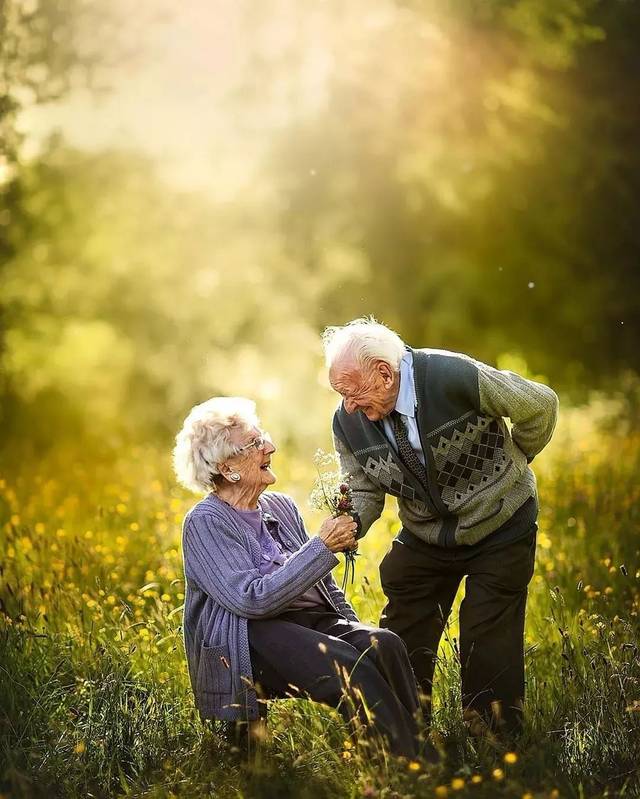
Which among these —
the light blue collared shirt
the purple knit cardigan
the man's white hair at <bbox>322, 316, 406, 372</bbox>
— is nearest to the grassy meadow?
the purple knit cardigan

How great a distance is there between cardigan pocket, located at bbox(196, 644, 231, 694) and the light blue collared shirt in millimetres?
923

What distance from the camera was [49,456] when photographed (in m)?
8.36

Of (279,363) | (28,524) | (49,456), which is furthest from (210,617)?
(279,363)

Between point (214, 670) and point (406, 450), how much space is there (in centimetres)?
98

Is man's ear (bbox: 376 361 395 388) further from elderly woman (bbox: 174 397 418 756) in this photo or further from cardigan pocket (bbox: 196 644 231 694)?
cardigan pocket (bbox: 196 644 231 694)

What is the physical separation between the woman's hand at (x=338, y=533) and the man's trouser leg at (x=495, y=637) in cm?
55

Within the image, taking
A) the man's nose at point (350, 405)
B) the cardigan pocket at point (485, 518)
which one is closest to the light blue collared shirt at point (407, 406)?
the man's nose at point (350, 405)

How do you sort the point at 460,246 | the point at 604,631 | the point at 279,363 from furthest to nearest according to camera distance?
1. the point at 460,246
2. the point at 279,363
3. the point at 604,631

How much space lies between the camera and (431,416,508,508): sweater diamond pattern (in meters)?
3.66

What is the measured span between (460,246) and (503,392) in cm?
726

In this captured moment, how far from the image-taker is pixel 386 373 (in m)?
3.61

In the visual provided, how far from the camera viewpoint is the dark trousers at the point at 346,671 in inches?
126

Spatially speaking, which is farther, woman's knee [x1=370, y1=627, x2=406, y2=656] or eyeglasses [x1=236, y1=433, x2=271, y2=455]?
eyeglasses [x1=236, y1=433, x2=271, y2=455]

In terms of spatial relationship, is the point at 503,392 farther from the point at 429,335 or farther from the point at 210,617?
the point at 429,335
